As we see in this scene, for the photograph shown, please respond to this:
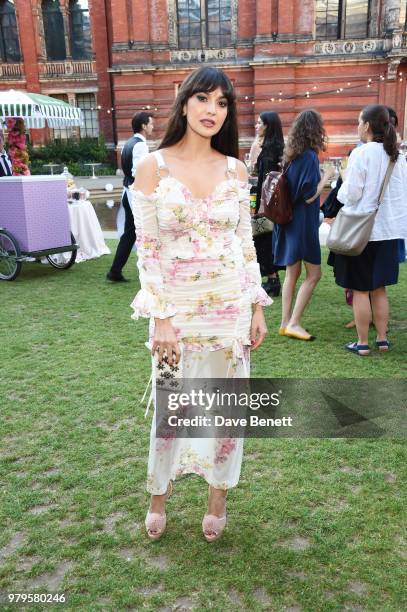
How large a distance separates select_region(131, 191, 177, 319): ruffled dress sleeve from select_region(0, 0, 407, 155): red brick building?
19846 mm

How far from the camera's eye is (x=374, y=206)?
12.3 feet

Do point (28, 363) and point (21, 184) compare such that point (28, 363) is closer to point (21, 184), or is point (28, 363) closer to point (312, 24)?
point (21, 184)

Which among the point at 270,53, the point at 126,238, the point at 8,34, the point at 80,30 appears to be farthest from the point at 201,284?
the point at 8,34

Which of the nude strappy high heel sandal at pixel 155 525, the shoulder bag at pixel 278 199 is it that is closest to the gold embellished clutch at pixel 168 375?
the nude strappy high heel sandal at pixel 155 525

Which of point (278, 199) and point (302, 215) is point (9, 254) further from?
point (302, 215)

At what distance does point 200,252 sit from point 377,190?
2.28 meters

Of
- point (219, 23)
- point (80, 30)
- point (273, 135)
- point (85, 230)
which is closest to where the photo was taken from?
point (273, 135)

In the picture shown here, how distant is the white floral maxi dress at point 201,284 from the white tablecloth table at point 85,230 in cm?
601

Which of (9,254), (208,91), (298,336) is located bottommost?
(298,336)

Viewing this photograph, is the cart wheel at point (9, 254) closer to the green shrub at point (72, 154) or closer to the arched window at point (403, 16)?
the green shrub at point (72, 154)

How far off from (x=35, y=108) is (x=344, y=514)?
30.5 feet

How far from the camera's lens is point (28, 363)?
409cm

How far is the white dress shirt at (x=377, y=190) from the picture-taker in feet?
12.0

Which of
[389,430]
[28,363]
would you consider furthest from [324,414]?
[28,363]
